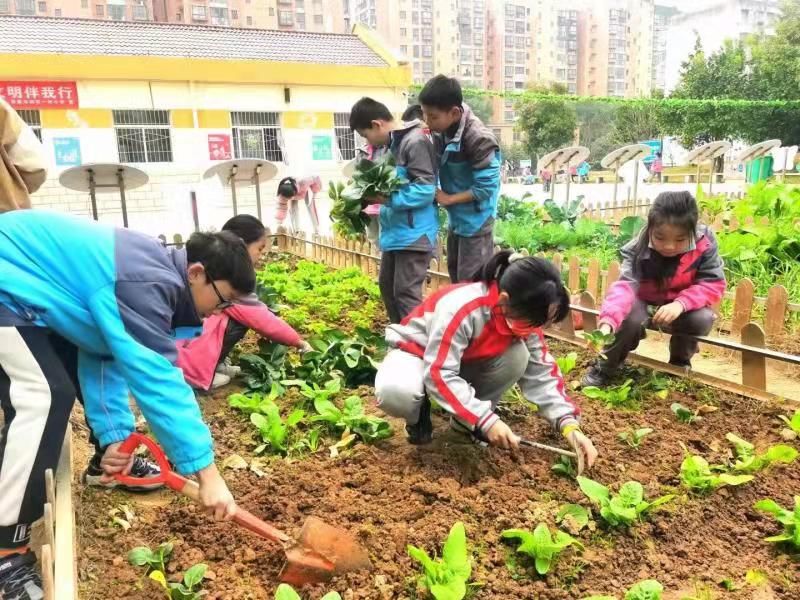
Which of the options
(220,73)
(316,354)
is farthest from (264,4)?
(316,354)

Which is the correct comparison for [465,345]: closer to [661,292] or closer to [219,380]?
[661,292]

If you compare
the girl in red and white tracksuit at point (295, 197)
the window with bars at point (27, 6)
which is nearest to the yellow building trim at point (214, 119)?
the girl in red and white tracksuit at point (295, 197)

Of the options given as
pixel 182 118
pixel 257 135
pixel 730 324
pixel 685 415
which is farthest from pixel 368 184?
pixel 257 135

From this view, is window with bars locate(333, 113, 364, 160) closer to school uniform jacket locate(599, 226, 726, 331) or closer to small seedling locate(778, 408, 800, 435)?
school uniform jacket locate(599, 226, 726, 331)

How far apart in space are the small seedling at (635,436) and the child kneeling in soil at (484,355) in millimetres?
268

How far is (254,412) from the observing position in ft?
10.4

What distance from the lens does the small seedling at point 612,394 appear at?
3164 millimetres

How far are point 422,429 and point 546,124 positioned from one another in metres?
29.8

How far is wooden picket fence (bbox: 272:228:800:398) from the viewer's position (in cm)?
318

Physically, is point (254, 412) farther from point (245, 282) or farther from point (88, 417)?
point (245, 282)

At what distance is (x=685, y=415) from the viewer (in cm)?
298

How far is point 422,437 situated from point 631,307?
53.7 inches

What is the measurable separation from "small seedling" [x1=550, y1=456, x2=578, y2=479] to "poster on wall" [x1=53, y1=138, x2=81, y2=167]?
1611 centimetres

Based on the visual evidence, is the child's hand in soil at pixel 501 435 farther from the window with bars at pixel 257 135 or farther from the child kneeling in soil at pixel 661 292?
the window with bars at pixel 257 135
